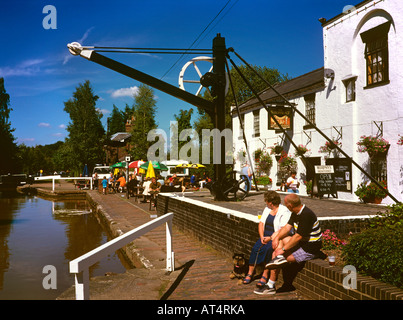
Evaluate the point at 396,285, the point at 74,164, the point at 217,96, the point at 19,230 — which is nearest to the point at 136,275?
the point at 396,285

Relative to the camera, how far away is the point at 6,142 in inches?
1785

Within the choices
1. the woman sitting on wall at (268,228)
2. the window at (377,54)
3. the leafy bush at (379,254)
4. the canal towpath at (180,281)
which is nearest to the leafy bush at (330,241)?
the woman sitting on wall at (268,228)

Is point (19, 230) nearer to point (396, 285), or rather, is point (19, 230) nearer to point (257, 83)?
point (396, 285)

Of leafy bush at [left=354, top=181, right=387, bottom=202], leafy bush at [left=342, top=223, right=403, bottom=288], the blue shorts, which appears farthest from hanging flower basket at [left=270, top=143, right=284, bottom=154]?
leafy bush at [left=342, top=223, right=403, bottom=288]

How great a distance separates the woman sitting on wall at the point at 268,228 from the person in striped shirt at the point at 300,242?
26cm

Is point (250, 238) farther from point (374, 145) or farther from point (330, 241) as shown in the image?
point (374, 145)

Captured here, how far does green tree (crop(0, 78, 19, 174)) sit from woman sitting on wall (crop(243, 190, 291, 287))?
1878 inches

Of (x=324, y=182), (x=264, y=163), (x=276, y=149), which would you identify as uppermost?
(x=276, y=149)

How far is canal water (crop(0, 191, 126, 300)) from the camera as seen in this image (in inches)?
272

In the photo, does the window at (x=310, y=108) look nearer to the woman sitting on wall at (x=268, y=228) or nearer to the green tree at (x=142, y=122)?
the woman sitting on wall at (x=268, y=228)

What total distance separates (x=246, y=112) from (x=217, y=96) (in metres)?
15.6

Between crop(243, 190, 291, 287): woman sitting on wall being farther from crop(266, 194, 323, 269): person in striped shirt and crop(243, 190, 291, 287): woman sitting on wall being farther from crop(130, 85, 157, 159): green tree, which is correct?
crop(130, 85, 157, 159): green tree

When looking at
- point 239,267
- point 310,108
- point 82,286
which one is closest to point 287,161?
point 310,108

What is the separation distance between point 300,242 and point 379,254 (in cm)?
118
